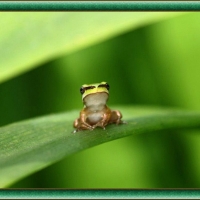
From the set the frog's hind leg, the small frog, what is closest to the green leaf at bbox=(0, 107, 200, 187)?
the small frog

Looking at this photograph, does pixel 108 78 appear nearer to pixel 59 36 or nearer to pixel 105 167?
pixel 105 167

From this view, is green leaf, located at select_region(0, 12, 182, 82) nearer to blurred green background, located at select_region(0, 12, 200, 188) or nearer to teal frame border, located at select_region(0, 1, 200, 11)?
teal frame border, located at select_region(0, 1, 200, 11)

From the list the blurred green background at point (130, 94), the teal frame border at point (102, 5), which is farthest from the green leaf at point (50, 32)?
the blurred green background at point (130, 94)

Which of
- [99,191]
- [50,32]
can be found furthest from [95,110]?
[99,191]

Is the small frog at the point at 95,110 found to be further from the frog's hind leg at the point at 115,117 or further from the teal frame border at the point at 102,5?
the teal frame border at the point at 102,5

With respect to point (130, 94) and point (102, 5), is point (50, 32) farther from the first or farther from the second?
point (130, 94)

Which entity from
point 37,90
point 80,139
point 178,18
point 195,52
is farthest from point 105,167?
point 80,139
